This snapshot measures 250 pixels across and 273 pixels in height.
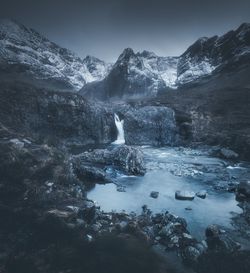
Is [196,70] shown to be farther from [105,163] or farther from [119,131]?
[105,163]

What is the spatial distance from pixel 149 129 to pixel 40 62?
85.0 meters

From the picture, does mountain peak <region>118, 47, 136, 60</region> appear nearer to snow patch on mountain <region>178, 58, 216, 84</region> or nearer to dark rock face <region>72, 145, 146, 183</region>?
snow patch on mountain <region>178, 58, 216, 84</region>

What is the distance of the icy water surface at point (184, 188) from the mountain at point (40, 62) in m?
47.0

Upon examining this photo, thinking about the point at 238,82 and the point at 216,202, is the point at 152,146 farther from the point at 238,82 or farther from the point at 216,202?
the point at 238,82

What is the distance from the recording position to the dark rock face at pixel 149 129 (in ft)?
138

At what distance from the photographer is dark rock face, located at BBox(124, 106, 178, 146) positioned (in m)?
41.9

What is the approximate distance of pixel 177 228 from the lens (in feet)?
39.8

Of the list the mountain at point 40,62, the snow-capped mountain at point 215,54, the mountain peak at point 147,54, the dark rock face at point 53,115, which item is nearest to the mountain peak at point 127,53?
the snow-capped mountain at point 215,54

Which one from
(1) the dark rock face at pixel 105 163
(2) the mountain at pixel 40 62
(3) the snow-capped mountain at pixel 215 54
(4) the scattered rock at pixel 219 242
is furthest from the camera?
(3) the snow-capped mountain at pixel 215 54

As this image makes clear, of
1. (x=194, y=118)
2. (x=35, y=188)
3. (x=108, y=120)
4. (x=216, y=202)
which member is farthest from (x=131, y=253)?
(x=194, y=118)

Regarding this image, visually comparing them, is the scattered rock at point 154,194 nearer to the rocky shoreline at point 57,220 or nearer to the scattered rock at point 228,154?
the rocky shoreline at point 57,220

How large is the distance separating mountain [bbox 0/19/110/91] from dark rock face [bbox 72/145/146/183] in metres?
42.3

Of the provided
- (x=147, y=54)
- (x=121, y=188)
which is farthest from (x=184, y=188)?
(x=147, y=54)

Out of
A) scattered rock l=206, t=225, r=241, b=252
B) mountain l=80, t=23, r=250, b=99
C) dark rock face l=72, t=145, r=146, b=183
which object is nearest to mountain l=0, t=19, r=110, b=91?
mountain l=80, t=23, r=250, b=99
